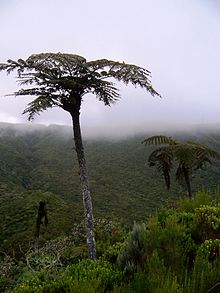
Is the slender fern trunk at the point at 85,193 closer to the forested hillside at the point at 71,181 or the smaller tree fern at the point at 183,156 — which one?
the smaller tree fern at the point at 183,156

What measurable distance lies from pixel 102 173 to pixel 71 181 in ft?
26.1

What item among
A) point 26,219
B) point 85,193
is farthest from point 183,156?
point 26,219

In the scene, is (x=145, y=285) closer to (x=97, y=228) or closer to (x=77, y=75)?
(x=77, y=75)

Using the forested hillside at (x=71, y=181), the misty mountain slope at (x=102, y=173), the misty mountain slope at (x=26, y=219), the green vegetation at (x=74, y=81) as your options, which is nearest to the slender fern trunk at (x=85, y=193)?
the green vegetation at (x=74, y=81)

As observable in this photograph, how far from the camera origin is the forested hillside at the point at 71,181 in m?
45.8

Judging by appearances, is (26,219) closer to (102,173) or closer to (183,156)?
(183,156)

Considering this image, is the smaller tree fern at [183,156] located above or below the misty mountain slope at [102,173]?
above

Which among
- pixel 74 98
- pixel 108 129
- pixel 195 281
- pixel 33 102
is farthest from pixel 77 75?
pixel 108 129

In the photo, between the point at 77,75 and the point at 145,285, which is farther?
the point at 77,75

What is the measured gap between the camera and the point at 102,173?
83.9 meters

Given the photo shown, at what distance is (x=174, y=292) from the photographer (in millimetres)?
3080

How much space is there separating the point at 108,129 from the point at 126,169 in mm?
66274

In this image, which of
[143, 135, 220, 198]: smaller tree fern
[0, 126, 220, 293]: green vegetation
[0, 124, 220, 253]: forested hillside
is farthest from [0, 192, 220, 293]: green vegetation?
[0, 124, 220, 253]: forested hillside

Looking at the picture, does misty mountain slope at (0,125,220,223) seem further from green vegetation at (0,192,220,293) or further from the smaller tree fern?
green vegetation at (0,192,220,293)
